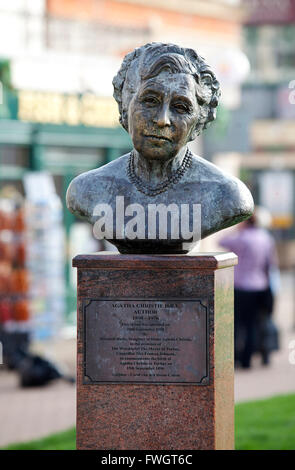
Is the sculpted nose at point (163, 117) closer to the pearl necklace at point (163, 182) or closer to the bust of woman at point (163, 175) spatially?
the bust of woman at point (163, 175)

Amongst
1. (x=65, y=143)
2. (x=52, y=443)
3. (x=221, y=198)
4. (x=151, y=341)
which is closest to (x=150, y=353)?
(x=151, y=341)

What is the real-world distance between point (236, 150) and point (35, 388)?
8785 millimetres

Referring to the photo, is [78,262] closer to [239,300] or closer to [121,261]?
[121,261]

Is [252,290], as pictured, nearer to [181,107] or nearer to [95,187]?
[95,187]

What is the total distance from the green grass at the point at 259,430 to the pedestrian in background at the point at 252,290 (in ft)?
7.38

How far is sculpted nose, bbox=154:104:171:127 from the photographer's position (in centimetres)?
577

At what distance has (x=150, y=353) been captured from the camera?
5.84 m

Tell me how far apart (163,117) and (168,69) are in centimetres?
27

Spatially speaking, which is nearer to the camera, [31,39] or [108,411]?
[108,411]

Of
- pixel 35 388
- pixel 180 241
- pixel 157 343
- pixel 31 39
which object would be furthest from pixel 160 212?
pixel 31 39

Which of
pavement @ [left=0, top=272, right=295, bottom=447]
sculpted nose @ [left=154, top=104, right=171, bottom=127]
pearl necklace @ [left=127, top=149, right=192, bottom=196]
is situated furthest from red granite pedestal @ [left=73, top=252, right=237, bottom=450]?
pavement @ [left=0, top=272, right=295, bottom=447]

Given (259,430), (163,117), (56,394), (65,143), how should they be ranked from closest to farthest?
(163,117)
(259,430)
(56,394)
(65,143)

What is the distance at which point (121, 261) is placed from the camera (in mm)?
5848

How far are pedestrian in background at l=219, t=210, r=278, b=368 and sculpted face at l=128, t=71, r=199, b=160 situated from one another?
19.9ft
